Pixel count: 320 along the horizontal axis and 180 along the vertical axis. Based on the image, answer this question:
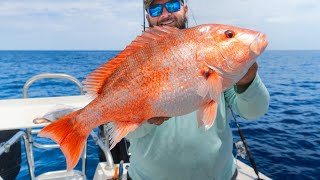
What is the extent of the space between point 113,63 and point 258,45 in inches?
35.5

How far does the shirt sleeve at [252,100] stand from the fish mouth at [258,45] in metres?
0.50

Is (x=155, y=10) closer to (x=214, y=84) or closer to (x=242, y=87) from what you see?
(x=242, y=87)

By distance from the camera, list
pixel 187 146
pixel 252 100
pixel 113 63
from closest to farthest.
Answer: pixel 113 63
pixel 252 100
pixel 187 146

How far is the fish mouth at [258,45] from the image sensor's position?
1876 millimetres

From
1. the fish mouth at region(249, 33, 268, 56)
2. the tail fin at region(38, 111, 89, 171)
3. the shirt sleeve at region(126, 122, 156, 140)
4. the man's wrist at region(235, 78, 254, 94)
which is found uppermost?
the fish mouth at region(249, 33, 268, 56)

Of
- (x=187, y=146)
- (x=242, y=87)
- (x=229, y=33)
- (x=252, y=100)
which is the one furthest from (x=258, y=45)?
(x=187, y=146)

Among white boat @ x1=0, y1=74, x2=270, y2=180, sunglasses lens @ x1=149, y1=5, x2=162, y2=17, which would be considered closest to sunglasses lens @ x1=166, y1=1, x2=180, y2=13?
sunglasses lens @ x1=149, y1=5, x2=162, y2=17

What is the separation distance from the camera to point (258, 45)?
1877mm

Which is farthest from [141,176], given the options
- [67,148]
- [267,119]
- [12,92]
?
[12,92]

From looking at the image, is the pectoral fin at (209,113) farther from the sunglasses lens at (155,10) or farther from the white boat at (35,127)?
the white boat at (35,127)

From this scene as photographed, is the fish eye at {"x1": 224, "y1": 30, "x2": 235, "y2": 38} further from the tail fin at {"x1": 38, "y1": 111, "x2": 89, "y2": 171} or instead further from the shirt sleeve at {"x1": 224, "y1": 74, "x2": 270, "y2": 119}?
the tail fin at {"x1": 38, "y1": 111, "x2": 89, "y2": 171}

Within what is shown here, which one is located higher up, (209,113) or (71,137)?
(209,113)

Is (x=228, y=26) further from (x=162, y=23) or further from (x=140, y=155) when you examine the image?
(x=140, y=155)

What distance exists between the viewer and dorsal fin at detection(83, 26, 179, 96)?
80.8 inches
